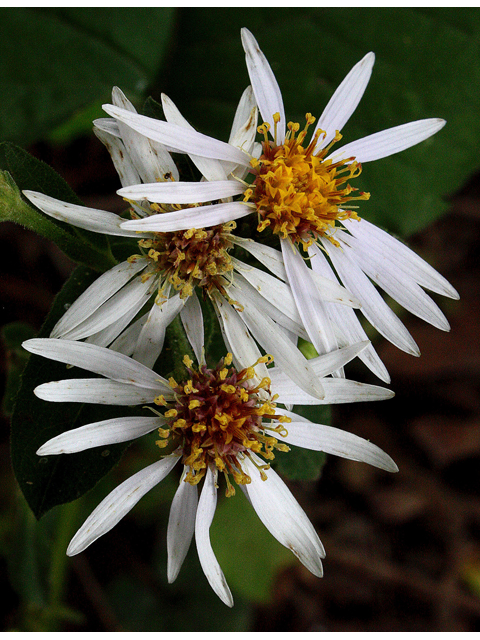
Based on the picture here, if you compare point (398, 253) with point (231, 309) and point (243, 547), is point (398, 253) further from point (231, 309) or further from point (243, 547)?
point (243, 547)

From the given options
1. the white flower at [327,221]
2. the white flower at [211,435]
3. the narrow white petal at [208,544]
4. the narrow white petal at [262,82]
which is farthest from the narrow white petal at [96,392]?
the narrow white petal at [262,82]

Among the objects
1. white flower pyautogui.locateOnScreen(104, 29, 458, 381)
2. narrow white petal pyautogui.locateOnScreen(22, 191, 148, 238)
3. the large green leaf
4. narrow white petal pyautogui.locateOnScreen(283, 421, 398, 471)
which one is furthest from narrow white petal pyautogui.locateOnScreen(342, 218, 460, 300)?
the large green leaf

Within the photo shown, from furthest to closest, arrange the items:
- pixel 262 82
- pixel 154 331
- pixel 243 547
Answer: pixel 243 547 < pixel 262 82 < pixel 154 331

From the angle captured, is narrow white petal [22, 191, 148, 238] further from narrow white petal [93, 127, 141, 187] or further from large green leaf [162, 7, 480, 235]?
large green leaf [162, 7, 480, 235]

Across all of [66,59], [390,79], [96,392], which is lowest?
[96,392]

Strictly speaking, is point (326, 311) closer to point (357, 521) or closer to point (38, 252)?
point (38, 252)

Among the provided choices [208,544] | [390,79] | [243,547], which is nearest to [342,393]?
[208,544]

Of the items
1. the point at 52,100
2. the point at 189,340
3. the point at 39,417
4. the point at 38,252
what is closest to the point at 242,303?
the point at 189,340
